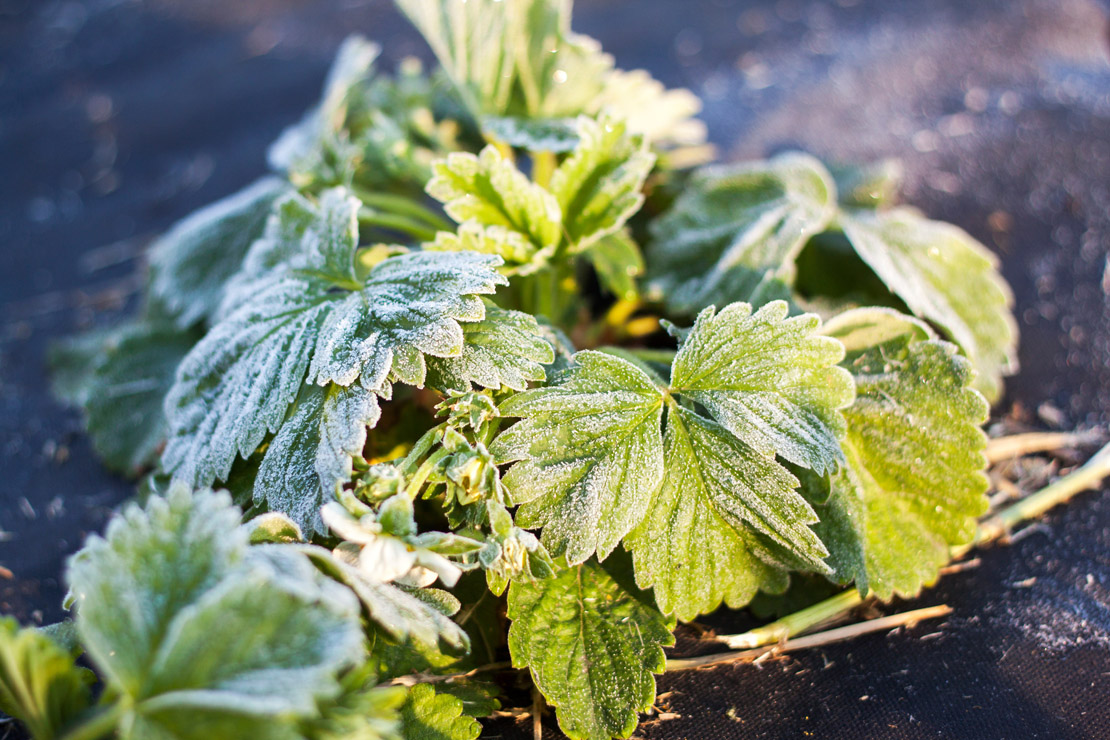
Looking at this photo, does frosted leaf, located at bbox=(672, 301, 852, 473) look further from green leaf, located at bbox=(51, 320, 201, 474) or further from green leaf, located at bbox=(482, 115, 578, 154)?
green leaf, located at bbox=(51, 320, 201, 474)

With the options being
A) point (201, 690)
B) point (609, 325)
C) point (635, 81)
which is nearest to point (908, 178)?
point (635, 81)

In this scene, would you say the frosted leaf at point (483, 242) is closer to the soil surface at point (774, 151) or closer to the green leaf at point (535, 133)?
the green leaf at point (535, 133)

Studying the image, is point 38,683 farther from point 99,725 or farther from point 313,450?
point 313,450

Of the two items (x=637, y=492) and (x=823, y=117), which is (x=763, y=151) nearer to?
(x=823, y=117)

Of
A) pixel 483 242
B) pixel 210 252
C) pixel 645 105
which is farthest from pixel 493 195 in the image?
pixel 210 252

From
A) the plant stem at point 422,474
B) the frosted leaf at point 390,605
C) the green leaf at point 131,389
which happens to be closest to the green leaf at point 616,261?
the plant stem at point 422,474

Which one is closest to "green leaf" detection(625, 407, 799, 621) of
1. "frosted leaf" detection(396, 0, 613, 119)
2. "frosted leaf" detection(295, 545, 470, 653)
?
"frosted leaf" detection(295, 545, 470, 653)
